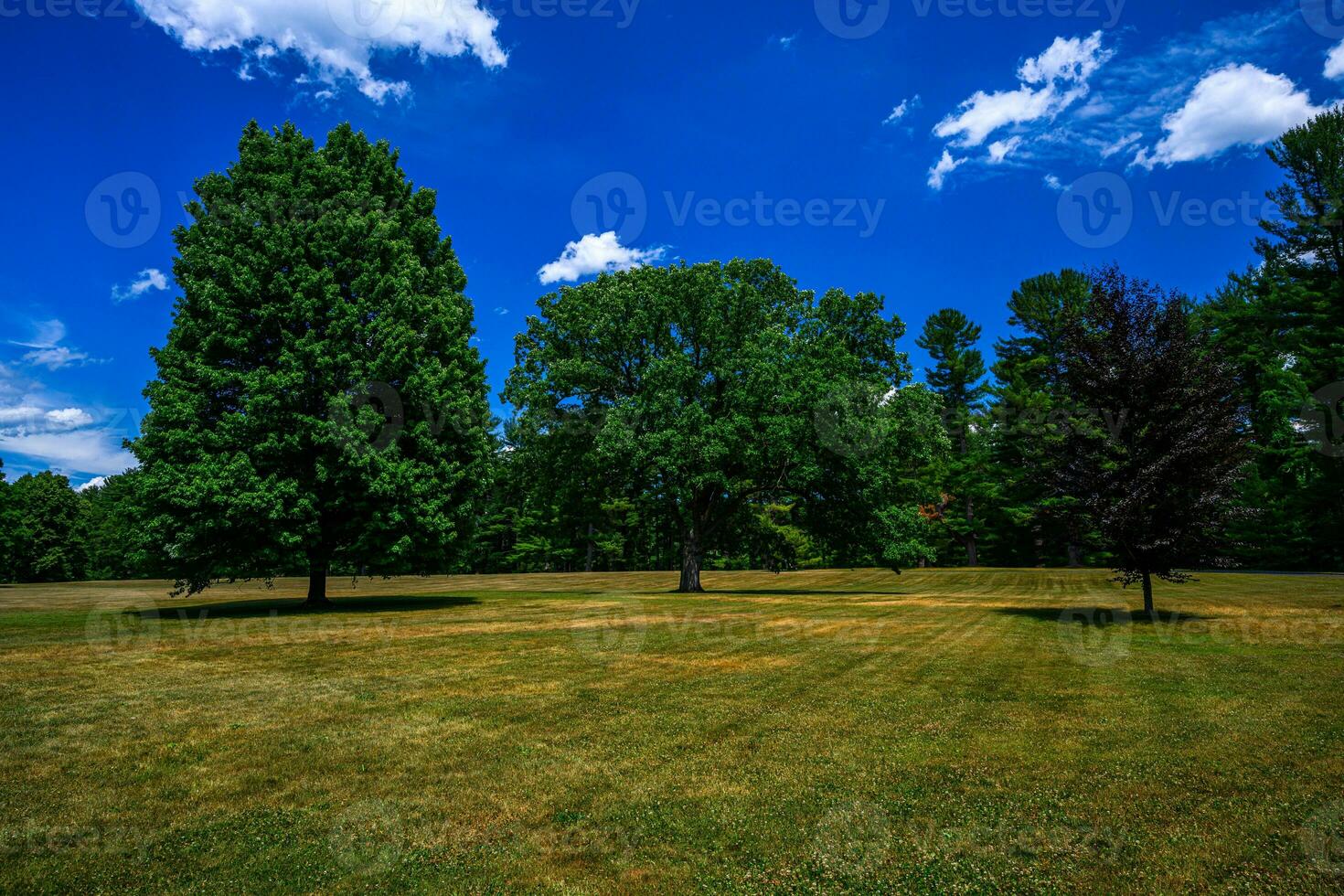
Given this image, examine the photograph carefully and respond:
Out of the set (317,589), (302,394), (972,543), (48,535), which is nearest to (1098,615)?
(302,394)

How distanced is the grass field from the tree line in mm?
5965

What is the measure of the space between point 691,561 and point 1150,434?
1823 cm

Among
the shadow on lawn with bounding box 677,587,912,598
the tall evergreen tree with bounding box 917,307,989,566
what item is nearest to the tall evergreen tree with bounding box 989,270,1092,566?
the tall evergreen tree with bounding box 917,307,989,566

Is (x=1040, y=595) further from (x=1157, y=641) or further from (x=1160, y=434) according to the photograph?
(x=1157, y=641)

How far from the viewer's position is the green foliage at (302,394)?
61.6 feet

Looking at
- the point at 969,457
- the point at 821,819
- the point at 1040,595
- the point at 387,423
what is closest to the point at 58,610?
the point at 387,423

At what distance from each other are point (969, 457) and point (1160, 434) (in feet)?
132

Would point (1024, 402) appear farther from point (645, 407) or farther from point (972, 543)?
point (645, 407)

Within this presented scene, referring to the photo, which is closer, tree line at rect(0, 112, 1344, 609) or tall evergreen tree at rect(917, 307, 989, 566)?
tree line at rect(0, 112, 1344, 609)

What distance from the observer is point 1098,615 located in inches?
722

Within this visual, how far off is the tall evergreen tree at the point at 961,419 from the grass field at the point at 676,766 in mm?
40912

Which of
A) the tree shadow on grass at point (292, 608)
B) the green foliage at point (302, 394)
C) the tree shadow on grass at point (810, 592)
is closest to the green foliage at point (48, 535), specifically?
the tree shadow on grass at point (292, 608)

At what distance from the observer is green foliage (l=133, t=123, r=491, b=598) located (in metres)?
18.8

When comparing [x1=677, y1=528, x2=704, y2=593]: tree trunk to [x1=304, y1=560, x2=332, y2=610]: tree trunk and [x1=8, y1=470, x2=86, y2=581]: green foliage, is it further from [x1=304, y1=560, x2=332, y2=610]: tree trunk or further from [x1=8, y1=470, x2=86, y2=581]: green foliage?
[x1=8, y1=470, x2=86, y2=581]: green foliage
